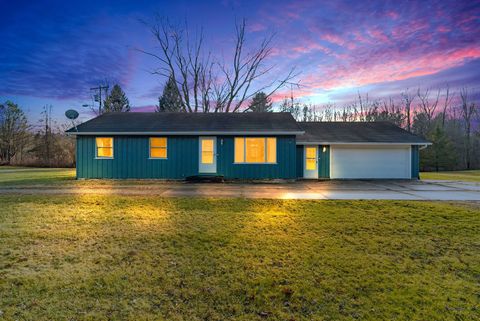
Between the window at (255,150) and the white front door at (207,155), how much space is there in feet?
3.78

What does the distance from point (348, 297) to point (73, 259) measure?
149 inches

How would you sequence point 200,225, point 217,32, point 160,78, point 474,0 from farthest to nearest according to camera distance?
1. point 160,78
2. point 217,32
3. point 474,0
4. point 200,225

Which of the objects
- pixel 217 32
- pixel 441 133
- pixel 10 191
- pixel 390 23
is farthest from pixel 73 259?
pixel 441 133

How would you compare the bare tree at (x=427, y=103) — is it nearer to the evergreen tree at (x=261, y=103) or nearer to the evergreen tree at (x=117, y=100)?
the evergreen tree at (x=261, y=103)

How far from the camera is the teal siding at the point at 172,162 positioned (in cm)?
1393

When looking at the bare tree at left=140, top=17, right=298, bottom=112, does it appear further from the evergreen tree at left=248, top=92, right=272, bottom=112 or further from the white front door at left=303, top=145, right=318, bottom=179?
the white front door at left=303, top=145, right=318, bottom=179

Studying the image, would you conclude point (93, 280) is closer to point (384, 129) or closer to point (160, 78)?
point (384, 129)

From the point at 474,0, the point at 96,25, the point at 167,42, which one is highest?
the point at 167,42

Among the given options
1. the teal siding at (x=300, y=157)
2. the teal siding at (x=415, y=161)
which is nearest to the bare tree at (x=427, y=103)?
the teal siding at (x=415, y=161)

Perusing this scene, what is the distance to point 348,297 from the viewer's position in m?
3.02

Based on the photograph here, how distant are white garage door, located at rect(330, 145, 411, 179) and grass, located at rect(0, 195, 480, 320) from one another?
29.9ft

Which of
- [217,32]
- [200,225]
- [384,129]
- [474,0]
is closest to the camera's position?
[200,225]

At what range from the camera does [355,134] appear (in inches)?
660

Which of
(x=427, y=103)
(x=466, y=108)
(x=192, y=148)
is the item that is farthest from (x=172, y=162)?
(x=466, y=108)
